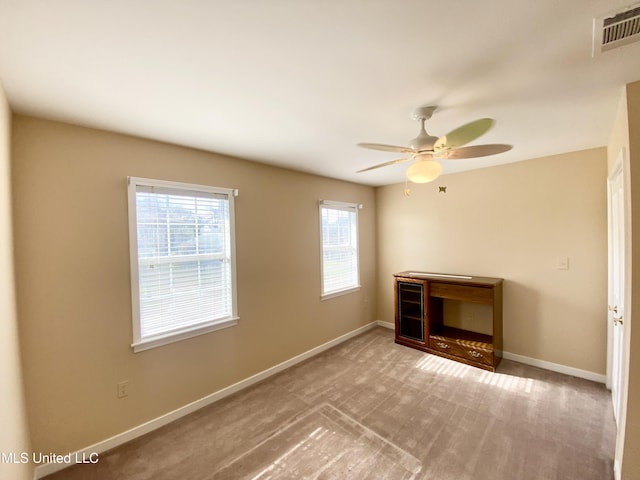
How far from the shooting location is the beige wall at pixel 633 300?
4.85 ft

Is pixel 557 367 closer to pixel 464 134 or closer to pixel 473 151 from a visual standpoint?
pixel 473 151

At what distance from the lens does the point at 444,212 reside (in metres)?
3.81

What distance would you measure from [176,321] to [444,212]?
11.6 ft

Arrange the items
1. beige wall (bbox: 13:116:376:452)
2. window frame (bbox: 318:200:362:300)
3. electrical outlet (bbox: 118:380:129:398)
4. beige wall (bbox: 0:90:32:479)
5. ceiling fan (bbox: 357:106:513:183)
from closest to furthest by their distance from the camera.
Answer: beige wall (bbox: 0:90:32:479) < ceiling fan (bbox: 357:106:513:183) < beige wall (bbox: 13:116:376:452) < electrical outlet (bbox: 118:380:129:398) < window frame (bbox: 318:200:362:300)

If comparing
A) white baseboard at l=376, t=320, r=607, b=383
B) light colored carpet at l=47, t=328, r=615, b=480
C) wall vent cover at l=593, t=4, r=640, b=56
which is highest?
wall vent cover at l=593, t=4, r=640, b=56

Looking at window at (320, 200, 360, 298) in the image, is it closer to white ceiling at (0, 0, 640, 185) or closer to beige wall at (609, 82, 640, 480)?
white ceiling at (0, 0, 640, 185)

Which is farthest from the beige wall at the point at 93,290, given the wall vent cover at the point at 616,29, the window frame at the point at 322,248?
Result: the wall vent cover at the point at 616,29

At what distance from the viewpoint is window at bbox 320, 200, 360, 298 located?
12.4 ft

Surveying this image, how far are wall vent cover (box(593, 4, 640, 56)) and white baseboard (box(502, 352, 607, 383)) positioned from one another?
3132mm

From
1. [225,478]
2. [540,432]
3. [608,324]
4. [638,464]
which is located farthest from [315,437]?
[608,324]

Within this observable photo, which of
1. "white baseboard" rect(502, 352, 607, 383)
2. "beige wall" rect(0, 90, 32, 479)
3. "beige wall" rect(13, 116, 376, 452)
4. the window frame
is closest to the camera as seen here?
"beige wall" rect(0, 90, 32, 479)

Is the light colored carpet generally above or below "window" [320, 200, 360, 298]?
below

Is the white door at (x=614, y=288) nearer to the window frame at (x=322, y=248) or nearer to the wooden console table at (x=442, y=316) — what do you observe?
the wooden console table at (x=442, y=316)

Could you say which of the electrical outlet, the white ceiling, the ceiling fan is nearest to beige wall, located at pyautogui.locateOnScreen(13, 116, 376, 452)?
the electrical outlet
